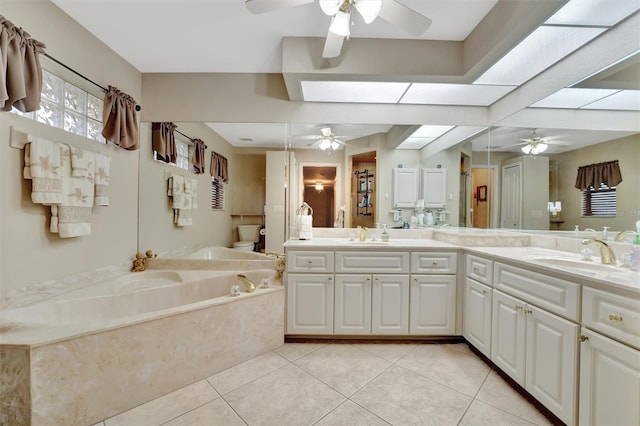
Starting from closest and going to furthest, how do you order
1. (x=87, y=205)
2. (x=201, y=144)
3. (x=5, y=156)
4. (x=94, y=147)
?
(x=5, y=156) < (x=87, y=205) < (x=94, y=147) < (x=201, y=144)

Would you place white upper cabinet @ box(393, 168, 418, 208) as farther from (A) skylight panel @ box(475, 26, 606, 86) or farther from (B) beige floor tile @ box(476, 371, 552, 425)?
(B) beige floor tile @ box(476, 371, 552, 425)

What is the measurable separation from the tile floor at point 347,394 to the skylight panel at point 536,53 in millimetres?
2330

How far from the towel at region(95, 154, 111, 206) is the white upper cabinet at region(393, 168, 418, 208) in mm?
2654

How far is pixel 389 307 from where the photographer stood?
212cm

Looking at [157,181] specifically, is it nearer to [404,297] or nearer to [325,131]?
[325,131]

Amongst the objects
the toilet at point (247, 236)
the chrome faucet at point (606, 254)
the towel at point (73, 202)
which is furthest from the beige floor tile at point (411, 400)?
the towel at point (73, 202)

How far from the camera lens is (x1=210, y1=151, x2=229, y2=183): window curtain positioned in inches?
105

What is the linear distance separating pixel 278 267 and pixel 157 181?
1563mm

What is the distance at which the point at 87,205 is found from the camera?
183 cm

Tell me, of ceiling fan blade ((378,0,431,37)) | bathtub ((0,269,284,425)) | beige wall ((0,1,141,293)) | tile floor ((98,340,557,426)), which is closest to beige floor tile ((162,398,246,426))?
tile floor ((98,340,557,426))

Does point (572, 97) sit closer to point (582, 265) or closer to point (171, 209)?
point (582, 265)

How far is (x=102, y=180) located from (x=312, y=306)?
6.62ft

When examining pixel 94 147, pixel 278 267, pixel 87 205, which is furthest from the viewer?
pixel 278 267

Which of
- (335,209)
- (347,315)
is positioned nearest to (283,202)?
(335,209)
